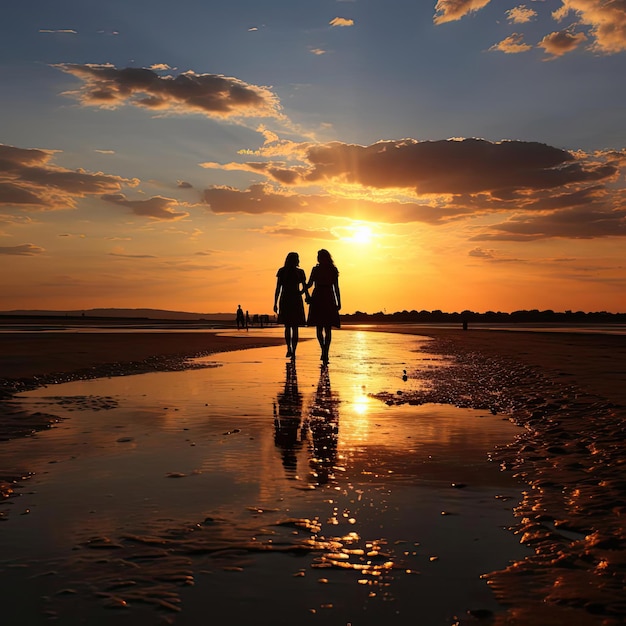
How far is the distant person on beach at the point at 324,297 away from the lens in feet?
64.2

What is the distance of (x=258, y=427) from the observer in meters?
8.52

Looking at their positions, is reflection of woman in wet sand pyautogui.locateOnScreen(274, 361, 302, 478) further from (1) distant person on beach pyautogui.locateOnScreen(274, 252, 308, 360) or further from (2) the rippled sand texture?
(1) distant person on beach pyautogui.locateOnScreen(274, 252, 308, 360)

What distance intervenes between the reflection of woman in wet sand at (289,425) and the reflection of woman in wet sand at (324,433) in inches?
7.1

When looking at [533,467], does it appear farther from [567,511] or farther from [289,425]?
[289,425]

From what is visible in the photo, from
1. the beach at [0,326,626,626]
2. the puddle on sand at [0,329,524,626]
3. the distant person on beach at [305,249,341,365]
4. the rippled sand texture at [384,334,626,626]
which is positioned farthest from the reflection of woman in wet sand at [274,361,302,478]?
the distant person on beach at [305,249,341,365]

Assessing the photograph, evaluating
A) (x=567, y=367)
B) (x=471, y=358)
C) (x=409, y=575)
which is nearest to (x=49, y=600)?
(x=409, y=575)

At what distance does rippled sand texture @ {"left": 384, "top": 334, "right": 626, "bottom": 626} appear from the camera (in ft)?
10.6

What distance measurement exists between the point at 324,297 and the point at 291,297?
994 mm

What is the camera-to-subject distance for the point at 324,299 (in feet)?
64.7

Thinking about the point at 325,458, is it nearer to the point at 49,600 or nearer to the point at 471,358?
the point at 49,600

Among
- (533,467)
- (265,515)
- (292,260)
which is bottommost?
(533,467)

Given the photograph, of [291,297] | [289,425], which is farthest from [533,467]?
[291,297]

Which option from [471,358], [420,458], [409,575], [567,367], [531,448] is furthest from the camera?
[471,358]

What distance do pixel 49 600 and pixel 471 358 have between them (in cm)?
1973
